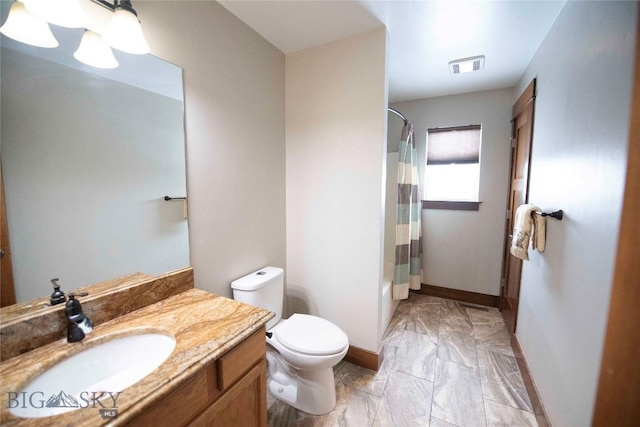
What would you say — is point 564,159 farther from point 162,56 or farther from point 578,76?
point 162,56

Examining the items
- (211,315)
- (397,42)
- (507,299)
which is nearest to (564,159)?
(397,42)

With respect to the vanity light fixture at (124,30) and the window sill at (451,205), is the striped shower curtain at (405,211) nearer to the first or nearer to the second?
the window sill at (451,205)

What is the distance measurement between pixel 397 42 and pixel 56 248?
7.53 feet

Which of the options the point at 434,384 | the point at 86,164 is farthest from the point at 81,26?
the point at 434,384

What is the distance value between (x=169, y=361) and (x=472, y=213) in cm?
308

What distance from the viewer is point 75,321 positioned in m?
0.86

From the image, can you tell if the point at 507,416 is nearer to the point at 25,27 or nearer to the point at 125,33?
the point at 125,33

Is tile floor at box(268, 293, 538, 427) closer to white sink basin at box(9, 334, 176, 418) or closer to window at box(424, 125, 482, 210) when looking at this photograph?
white sink basin at box(9, 334, 176, 418)

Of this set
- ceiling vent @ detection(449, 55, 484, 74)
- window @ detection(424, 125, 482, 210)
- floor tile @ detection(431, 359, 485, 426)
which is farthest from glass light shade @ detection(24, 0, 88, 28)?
window @ detection(424, 125, 482, 210)

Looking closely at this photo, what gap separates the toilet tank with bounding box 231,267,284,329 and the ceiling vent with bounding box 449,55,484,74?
7.46 ft

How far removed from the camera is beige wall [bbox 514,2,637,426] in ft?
2.99

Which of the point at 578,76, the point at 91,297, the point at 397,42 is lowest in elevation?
the point at 91,297

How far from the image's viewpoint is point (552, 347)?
1355 mm

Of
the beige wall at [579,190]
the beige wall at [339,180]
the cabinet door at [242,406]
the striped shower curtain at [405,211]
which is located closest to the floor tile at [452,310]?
the striped shower curtain at [405,211]
